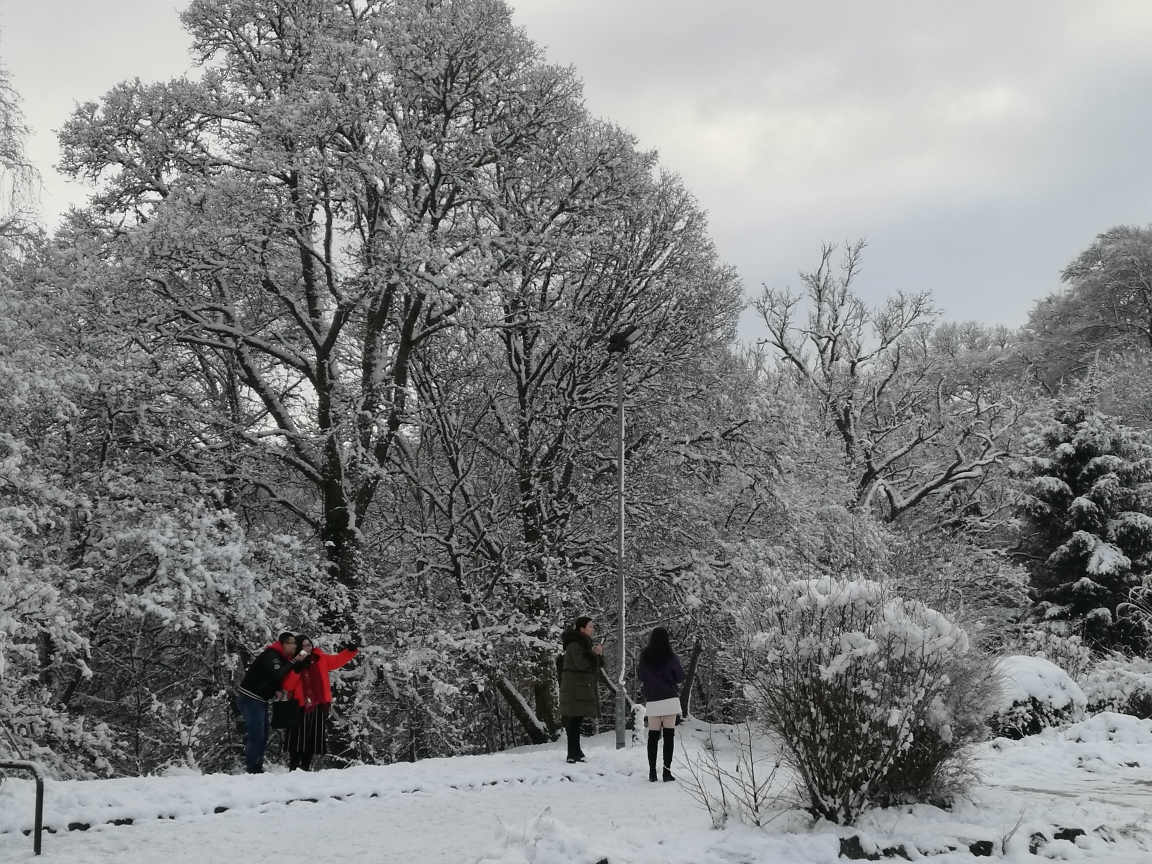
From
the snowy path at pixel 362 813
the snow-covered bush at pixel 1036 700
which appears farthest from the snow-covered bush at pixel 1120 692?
the snowy path at pixel 362 813

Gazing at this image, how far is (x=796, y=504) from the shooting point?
2045cm

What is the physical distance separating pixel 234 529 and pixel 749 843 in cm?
1054

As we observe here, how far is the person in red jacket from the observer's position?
12.1 metres

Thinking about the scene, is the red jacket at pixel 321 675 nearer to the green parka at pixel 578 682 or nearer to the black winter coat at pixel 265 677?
the black winter coat at pixel 265 677

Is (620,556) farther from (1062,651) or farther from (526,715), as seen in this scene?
(1062,651)

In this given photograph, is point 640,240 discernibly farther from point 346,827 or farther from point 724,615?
point 346,827

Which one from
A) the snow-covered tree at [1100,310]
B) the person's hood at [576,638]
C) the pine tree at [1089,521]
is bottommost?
the person's hood at [576,638]

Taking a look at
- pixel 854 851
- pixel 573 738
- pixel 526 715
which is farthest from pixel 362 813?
pixel 526 715

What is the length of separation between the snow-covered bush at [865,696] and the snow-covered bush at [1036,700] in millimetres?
6748

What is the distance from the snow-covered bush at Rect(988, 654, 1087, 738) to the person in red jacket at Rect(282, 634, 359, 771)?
8.89 m

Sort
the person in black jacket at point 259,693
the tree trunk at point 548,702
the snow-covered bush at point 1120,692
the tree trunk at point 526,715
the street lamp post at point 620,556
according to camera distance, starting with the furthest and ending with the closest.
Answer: the tree trunk at point 548,702, the tree trunk at point 526,715, the snow-covered bush at point 1120,692, the street lamp post at point 620,556, the person in black jacket at point 259,693

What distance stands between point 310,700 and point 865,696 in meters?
7.27

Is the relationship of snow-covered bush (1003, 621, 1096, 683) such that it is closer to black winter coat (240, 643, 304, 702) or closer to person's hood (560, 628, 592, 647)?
person's hood (560, 628, 592, 647)

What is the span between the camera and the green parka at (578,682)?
11.6m
